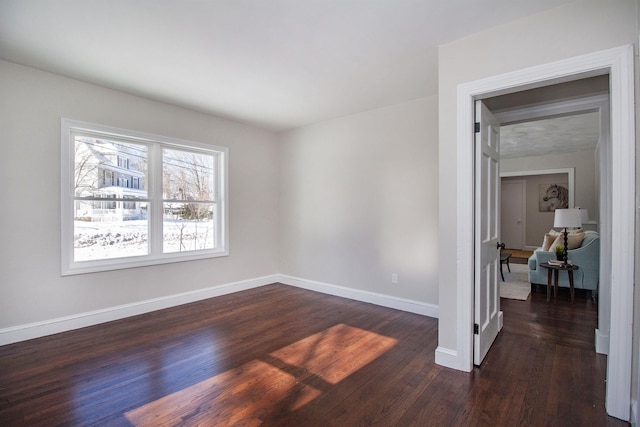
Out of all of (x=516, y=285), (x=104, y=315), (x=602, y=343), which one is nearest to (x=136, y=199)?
(x=104, y=315)

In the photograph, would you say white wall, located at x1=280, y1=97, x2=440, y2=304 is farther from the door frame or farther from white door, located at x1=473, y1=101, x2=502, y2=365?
the door frame

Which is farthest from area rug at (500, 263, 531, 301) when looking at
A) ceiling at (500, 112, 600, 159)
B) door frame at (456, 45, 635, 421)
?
door frame at (456, 45, 635, 421)

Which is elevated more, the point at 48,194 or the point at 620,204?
the point at 48,194

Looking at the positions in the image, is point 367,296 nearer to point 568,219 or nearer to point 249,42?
point 568,219

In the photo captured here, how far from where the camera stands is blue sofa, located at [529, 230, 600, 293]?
14.9 ft

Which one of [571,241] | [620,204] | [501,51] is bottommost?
[571,241]

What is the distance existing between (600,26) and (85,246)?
16.1 ft

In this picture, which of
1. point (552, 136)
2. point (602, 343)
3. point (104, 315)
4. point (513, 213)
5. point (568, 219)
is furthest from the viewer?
point (513, 213)

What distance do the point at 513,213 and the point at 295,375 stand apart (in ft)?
33.1

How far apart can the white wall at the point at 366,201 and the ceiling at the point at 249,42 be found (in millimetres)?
586

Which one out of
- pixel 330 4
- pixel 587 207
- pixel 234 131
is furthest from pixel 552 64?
pixel 587 207

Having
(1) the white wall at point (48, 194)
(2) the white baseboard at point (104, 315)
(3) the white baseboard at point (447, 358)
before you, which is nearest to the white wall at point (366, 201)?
(3) the white baseboard at point (447, 358)

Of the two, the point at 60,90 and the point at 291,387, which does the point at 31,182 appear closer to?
the point at 60,90

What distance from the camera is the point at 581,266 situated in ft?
15.2
